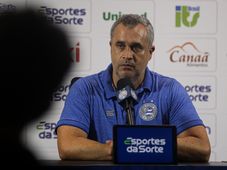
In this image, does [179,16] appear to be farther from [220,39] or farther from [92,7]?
[92,7]

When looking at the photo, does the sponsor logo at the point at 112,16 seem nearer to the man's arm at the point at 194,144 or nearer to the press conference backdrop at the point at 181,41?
the press conference backdrop at the point at 181,41

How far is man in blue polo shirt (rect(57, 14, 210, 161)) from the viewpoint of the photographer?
2.34m

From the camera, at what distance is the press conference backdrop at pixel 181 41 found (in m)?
2.47

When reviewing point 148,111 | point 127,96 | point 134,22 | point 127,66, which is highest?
point 134,22

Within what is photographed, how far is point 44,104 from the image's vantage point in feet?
1.88

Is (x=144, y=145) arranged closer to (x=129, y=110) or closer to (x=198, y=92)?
(x=129, y=110)

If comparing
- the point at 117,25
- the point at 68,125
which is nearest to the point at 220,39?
the point at 117,25

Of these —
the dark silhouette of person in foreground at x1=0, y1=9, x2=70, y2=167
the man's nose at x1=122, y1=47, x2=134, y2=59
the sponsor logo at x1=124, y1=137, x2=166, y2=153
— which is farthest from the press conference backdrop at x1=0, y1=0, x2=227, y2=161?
the dark silhouette of person in foreground at x1=0, y1=9, x2=70, y2=167

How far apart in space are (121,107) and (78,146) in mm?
339

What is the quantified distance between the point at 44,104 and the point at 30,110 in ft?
0.07

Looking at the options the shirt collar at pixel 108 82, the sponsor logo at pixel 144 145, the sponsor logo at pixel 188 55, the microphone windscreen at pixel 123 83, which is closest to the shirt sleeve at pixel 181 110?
the sponsor logo at pixel 188 55

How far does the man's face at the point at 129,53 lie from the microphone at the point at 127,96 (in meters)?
0.04

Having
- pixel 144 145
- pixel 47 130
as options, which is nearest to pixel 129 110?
pixel 47 130

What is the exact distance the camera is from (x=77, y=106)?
2400 mm
